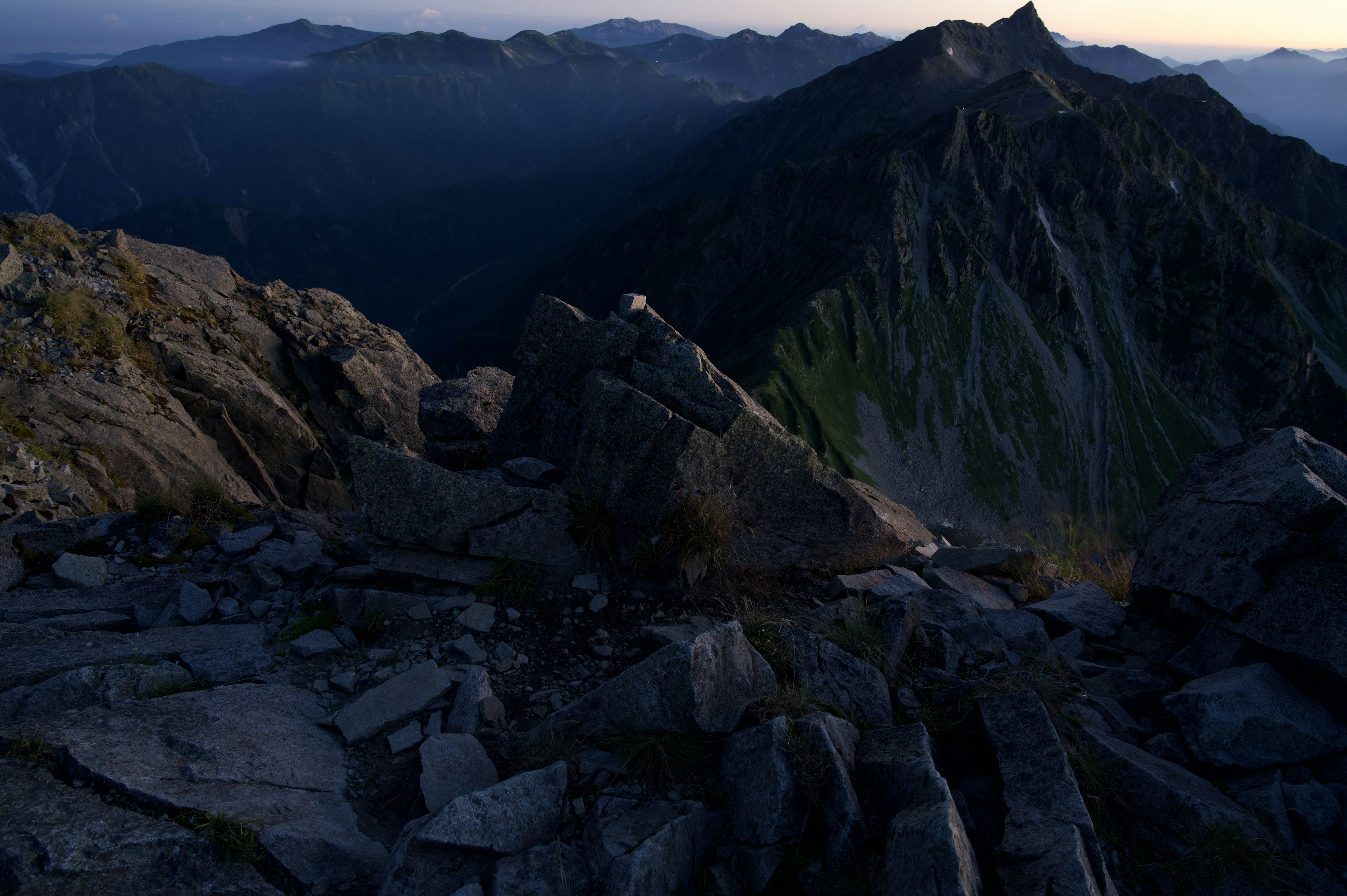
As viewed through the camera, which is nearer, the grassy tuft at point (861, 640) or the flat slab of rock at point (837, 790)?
the flat slab of rock at point (837, 790)

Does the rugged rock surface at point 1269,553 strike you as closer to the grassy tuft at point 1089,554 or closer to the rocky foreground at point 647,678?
the rocky foreground at point 647,678

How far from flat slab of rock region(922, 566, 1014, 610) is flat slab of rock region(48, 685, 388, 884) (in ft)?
28.0

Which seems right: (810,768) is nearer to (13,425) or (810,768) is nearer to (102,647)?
(102,647)

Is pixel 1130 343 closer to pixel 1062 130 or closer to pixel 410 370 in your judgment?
pixel 1062 130

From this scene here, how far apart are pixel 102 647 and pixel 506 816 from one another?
6161 mm

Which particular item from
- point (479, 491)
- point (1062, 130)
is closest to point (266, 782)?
point (479, 491)

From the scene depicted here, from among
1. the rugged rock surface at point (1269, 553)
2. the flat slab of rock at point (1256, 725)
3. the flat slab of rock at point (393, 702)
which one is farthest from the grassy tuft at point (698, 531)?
the rugged rock surface at point (1269, 553)

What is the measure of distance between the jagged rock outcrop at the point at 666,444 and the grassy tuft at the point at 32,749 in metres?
6.21

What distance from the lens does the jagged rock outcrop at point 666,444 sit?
9.55 m

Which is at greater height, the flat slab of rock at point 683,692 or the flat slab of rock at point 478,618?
the flat slab of rock at point 683,692

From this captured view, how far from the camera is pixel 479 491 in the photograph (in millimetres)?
9469

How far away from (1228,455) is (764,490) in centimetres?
736

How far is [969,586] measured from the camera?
10836 mm

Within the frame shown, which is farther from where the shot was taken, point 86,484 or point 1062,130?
point 1062,130
